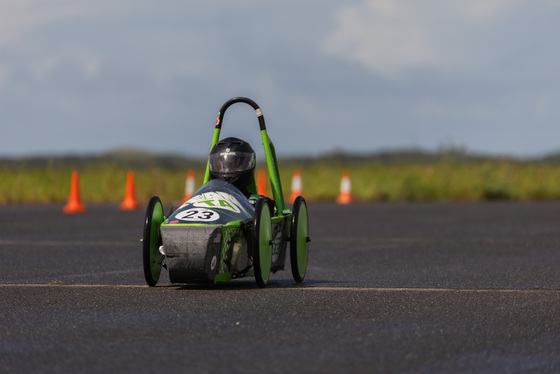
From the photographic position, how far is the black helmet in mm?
8453

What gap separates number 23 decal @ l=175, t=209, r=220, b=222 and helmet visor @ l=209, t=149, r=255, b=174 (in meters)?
0.91

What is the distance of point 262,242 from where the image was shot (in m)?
7.65

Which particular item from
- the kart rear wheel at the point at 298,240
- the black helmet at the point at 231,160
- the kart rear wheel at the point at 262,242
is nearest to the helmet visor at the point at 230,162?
the black helmet at the point at 231,160

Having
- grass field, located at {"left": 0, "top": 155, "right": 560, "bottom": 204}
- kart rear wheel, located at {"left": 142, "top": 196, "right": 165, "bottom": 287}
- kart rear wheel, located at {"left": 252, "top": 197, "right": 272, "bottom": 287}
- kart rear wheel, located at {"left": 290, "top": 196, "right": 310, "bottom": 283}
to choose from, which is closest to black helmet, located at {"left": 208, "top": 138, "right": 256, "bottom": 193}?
kart rear wheel, located at {"left": 290, "top": 196, "right": 310, "bottom": 283}

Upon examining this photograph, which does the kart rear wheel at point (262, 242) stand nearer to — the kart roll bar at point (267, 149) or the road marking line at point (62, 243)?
the kart roll bar at point (267, 149)

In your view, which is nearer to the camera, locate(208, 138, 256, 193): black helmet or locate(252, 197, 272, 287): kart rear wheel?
locate(252, 197, 272, 287): kart rear wheel

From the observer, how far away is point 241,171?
8453mm

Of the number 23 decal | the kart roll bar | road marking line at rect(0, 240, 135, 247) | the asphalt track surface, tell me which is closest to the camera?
the asphalt track surface

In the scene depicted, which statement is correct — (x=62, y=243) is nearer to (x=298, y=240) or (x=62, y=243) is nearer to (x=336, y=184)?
(x=298, y=240)

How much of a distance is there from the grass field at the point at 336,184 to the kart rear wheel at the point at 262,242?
20.3 meters

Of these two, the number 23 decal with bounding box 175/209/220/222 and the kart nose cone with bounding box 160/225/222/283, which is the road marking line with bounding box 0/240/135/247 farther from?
the kart nose cone with bounding box 160/225/222/283

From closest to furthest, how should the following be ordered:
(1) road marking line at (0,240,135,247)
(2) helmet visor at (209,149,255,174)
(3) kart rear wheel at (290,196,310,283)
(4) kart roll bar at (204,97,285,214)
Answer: (3) kart rear wheel at (290,196,310,283), (2) helmet visor at (209,149,255,174), (4) kart roll bar at (204,97,285,214), (1) road marking line at (0,240,135,247)

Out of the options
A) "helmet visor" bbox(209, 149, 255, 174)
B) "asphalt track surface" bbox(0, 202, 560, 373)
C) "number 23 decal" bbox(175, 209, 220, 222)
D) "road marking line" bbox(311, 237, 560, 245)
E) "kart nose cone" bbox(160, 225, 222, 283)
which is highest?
"helmet visor" bbox(209, 149, 255, 174)

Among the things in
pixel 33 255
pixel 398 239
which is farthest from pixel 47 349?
pixel 398 239
